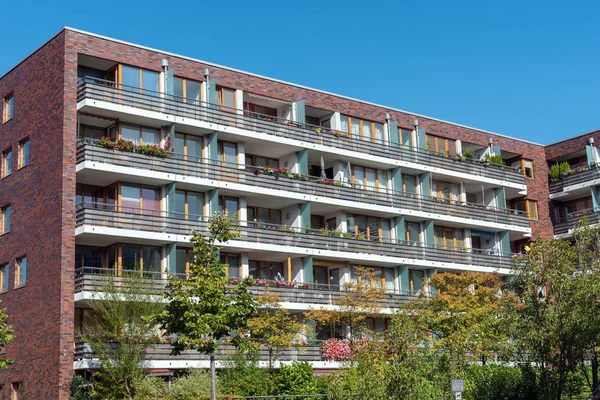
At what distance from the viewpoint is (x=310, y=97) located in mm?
54312

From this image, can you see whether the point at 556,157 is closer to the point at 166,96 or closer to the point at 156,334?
the point at 166,96

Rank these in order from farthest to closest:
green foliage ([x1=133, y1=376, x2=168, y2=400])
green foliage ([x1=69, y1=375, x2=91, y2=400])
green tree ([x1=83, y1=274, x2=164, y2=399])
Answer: green foliage ([x1=69, y1=375, x2=91, y2=400]) < green tree ([x1=83, y1=274, x2=164, y2=399]) < green foliage ([x1=133, y1=376, x2=168, y2=400])

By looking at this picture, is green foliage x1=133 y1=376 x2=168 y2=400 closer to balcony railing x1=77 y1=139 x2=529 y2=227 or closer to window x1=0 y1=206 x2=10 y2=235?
balcony railing x1=77 y1=139 x2=529 y2=227

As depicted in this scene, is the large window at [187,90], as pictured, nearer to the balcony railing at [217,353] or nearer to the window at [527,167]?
the balcony railing at [217,353]

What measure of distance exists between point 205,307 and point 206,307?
5cm

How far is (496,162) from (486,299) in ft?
53.5

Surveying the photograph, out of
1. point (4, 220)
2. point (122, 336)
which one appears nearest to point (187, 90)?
point (4, 220)

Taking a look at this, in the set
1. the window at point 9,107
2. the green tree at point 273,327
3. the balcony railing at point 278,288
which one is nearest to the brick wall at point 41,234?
the window at point 9,107

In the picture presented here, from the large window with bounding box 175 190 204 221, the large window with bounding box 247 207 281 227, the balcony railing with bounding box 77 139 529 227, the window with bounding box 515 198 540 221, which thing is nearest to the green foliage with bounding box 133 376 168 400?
the large window with bounding box 175 190 204 221

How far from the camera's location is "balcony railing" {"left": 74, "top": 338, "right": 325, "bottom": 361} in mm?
40781

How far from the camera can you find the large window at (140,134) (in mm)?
45781

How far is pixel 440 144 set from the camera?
61625 millimetres

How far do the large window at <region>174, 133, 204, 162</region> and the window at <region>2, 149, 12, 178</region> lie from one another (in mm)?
9048

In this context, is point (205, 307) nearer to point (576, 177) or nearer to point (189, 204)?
point (189, 204)
